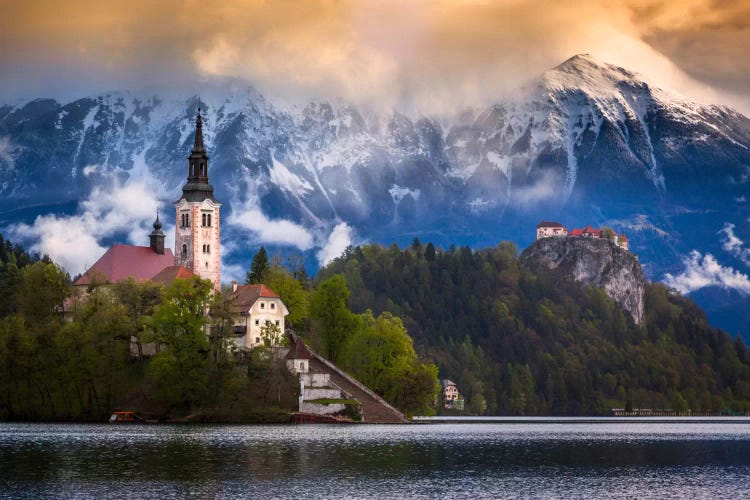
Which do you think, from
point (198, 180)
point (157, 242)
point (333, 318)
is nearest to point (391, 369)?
point (333, 318)

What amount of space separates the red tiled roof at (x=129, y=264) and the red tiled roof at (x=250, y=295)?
14227 mm

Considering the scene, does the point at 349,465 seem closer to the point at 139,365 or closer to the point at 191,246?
the point at 139,365

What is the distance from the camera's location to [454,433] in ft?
474

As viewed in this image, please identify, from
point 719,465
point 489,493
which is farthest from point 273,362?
point 489,493

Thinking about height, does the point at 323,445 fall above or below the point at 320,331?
below

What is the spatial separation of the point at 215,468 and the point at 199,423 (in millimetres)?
63021

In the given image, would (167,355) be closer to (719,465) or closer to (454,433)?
(454,433)

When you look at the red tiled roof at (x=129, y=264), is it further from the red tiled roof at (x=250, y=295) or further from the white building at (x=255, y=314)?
the white building at (x=255, y=314)

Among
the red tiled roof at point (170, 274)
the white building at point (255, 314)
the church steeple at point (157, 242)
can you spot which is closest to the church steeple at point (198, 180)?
the church steeple at point (157, 242)

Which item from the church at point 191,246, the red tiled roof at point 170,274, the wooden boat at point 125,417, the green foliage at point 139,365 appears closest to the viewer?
the wooden boat at point 125,417

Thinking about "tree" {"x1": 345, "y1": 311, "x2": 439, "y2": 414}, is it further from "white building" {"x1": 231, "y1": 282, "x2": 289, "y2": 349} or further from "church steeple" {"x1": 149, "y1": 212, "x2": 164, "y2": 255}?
"church steeple" {"x1": 149, "y1": 212, "x2": 164, "y2": 255}

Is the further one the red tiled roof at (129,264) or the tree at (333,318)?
the red tiled roof at (129,264)

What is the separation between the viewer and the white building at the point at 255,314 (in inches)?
6575

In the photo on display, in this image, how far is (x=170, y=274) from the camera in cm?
17412
